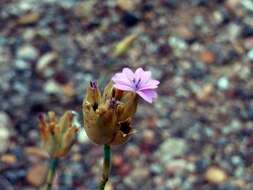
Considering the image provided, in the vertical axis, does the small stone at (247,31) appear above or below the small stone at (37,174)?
above

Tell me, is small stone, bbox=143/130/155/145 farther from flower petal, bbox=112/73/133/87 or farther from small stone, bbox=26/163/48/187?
flower petal, bbox=112/73/133/87

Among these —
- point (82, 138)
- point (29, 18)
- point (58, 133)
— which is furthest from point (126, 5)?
point (58, 133)

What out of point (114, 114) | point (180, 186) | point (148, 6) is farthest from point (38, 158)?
point (114, 114)

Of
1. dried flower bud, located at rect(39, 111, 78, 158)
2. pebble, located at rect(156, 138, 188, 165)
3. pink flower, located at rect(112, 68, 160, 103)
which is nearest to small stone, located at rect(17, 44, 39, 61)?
pebble, located at rect(156, 138, 188, 165)

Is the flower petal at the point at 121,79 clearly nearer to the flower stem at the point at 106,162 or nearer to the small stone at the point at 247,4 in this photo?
the flower stem at the point at 106,162

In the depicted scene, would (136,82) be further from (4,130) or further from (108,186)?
(4,130)

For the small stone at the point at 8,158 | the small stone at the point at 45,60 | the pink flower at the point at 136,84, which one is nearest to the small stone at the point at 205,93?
the small stone at the point at 45,60
